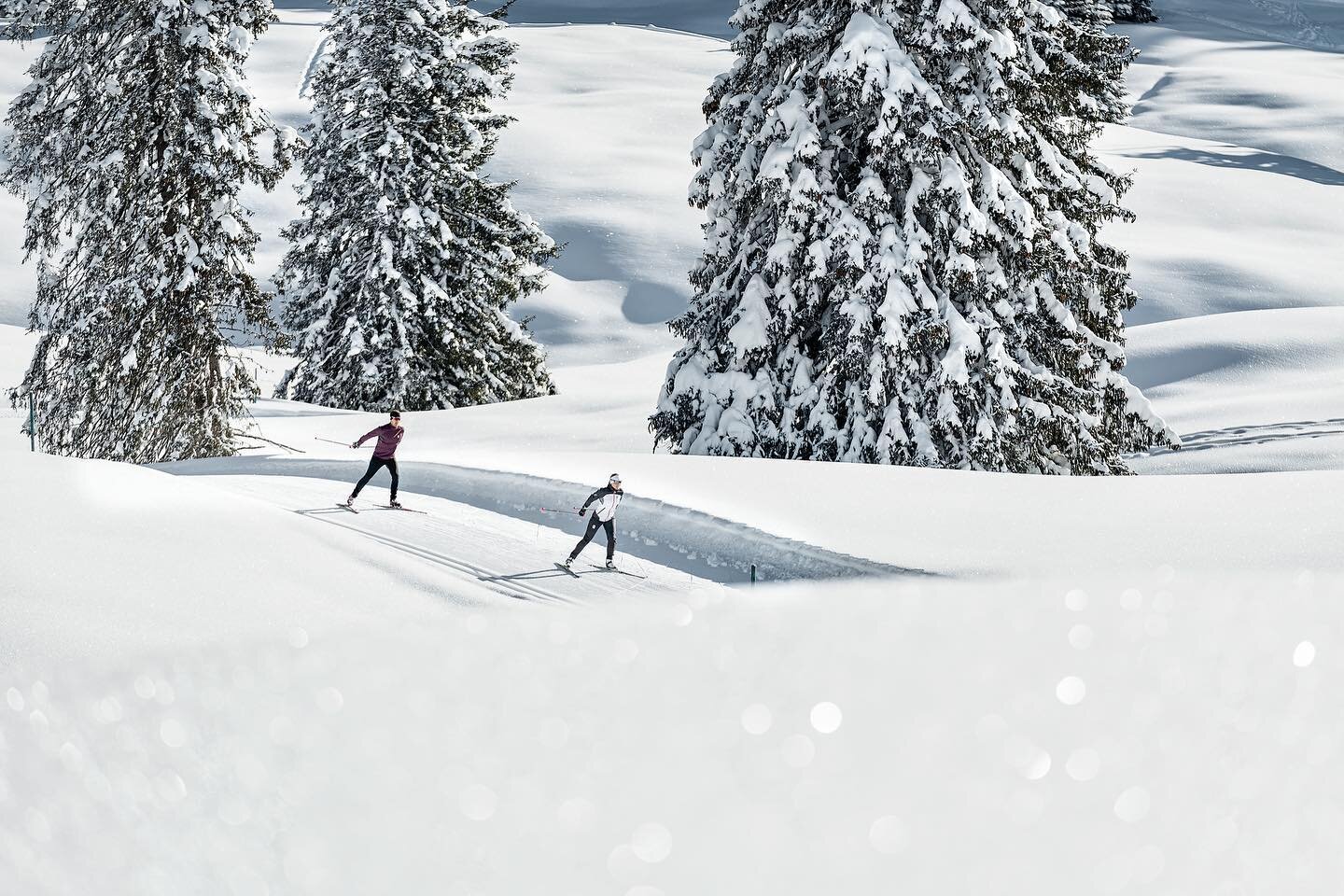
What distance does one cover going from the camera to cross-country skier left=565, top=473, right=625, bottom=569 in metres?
9.17

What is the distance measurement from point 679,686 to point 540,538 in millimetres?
3996

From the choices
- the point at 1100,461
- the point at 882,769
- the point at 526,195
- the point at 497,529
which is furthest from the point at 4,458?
the point at 526,195

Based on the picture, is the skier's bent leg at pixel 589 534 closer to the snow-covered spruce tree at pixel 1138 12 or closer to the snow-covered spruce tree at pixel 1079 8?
the snow-covered spruce tree at pixel 1079 8

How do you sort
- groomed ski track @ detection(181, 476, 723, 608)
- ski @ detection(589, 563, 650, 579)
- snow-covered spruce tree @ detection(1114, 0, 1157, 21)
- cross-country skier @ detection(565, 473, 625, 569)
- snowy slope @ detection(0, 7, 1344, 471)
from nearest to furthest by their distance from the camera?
groomed ski track @ detection(181, 476, 723, 608) < cross-country skier @ detection(565, 473, 625, 569) < ski @ detection(589, 563, 650, 579) < snowy slope @ detection(0, 7, 1344, 471) < snow-covered spruce tree @ detection(1114, 0, 1157, 21)

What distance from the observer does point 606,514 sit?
9.27m

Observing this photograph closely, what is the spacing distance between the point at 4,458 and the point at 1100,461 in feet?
45.2

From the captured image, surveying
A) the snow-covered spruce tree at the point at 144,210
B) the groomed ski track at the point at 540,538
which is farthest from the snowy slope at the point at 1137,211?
the groomed ski track at the point at 540,538

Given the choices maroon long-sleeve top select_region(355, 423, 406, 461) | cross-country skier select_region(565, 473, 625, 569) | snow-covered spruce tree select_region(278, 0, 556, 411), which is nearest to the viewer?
cross-country skier select_region(565, 473, 625, 569)

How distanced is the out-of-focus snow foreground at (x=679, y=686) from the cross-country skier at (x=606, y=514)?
0.27 metres

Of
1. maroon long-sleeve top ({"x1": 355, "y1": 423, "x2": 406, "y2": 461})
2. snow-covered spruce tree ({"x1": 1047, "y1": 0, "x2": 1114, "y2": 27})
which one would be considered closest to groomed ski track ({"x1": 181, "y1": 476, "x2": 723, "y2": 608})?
maroon long-sleeve top ({"x1": 355, "y1": 423, "x2": 406, "y2": 461})

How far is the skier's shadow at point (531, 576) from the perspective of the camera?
9.03 meters

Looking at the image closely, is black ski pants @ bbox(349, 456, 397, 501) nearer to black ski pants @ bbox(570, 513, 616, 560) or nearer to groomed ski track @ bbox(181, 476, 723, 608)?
groomed ski track @ bbox(181, 476, 723, 608)

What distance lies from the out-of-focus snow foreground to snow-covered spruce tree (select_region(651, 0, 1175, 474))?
10.0 ft

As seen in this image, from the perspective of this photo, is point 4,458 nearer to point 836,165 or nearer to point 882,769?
point 882,769
